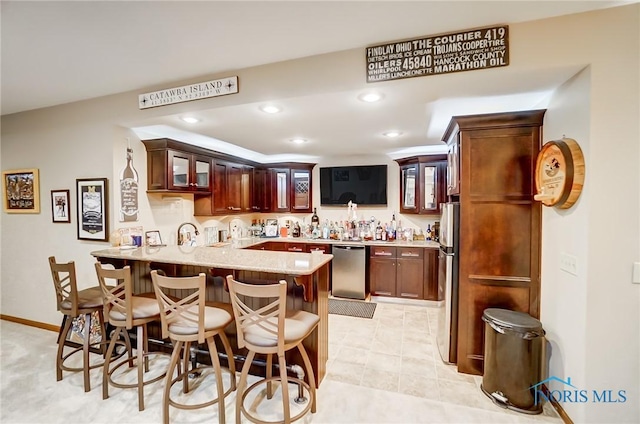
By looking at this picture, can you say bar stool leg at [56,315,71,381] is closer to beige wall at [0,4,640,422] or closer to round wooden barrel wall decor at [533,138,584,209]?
beige wall at [0,4,640,422]

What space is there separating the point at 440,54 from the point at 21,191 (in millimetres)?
4779

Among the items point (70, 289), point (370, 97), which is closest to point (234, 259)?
point (70, 289)

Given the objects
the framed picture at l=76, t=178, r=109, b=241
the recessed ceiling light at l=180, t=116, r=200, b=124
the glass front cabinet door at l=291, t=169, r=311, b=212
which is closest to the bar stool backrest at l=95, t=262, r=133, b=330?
the framed picture at l=76, t=178, r=109, b=241

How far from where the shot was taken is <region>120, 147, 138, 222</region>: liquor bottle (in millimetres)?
3010

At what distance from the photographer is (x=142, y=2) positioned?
155 cm

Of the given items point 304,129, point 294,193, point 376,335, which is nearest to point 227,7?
point 304,129

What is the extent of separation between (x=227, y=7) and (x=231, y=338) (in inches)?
99.8

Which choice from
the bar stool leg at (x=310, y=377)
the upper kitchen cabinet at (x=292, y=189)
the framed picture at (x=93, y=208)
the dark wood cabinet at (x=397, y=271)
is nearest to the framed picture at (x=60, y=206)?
the framed picture at (x=93, y=208)

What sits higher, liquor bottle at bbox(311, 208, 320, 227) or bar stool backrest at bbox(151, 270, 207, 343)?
liquor bottle at bbox(311, 208, 320, 227)

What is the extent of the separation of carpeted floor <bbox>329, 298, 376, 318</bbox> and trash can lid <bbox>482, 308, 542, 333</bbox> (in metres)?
1.81

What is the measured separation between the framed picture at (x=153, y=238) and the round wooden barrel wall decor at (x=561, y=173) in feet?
12.6

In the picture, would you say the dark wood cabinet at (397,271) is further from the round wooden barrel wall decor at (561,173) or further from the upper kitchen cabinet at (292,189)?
the round wooden barrel wall decor at (561,173)

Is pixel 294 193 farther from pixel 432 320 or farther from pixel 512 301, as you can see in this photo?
pixel 512 301

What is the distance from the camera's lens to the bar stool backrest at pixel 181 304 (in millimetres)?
1834
